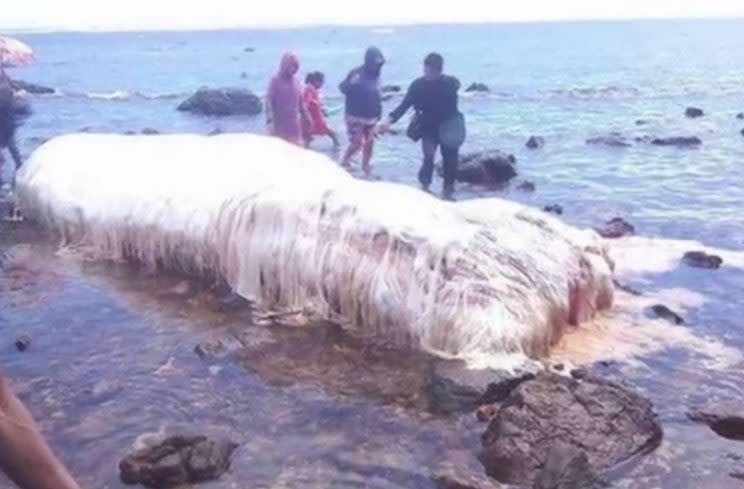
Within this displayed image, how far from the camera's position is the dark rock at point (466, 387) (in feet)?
21.9

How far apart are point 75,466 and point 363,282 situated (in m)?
3.19

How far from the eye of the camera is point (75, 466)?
5.82 meters

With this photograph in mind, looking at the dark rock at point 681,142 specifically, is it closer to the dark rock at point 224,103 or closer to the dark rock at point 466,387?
the dark rock at point 224,103

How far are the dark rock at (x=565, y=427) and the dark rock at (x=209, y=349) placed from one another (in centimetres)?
260

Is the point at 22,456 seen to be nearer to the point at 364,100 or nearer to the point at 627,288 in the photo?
the point at 627,288

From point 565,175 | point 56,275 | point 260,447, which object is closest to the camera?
point 260,447

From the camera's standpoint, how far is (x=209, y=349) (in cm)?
776

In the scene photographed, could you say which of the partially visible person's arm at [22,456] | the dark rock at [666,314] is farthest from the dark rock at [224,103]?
the partially visible person's arm at [22,456]

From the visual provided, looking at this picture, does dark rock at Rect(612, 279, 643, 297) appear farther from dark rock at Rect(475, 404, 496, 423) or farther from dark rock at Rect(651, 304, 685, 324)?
dark rock at Rect(475, 404, 496, 423)

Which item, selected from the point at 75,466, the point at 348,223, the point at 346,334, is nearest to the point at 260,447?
the point at 75,466

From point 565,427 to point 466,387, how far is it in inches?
37.1

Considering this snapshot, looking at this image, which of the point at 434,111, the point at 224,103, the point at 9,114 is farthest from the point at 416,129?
the point at 224,103

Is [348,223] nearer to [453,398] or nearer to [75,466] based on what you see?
[453,398]

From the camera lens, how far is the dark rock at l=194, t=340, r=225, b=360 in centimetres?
768
